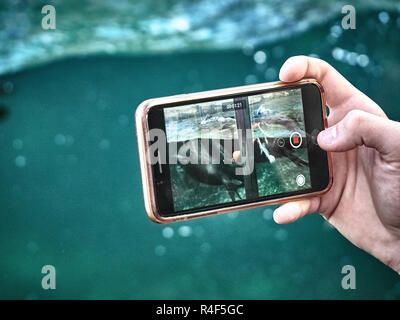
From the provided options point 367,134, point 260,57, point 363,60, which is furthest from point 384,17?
point 367,134

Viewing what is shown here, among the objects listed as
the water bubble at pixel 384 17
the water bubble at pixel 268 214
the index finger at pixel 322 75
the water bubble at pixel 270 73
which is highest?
the water bubble at pixel 384 17

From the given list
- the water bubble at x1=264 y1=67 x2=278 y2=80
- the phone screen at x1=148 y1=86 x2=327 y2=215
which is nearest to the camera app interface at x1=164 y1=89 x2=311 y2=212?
the phone screen at x1=148 y1=86 x2=327 y2=215

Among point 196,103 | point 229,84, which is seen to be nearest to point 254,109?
point 196,103

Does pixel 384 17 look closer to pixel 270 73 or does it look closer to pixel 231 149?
pixel 270 73

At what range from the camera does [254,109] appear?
57cm

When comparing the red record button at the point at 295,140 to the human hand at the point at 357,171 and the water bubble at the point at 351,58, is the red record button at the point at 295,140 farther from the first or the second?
the water bubble at the point at 351,58

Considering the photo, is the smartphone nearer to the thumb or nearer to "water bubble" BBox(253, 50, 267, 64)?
the thumb

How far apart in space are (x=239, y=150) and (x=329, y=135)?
14cm

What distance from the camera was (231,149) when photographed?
0.57m

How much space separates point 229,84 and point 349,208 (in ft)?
1.99

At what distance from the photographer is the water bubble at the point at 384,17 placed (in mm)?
1109

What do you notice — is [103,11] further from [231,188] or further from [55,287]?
[55,287]

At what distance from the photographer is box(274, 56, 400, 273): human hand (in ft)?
1.80

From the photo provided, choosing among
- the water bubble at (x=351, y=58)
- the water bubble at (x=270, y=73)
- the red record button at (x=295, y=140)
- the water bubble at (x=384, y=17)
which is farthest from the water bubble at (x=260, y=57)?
the red record button at (x=295, y=140)
